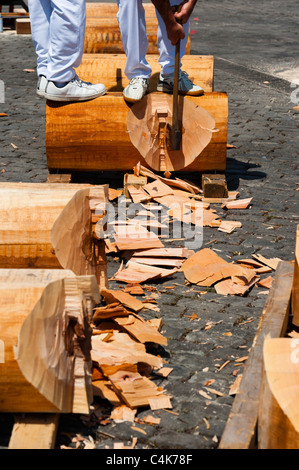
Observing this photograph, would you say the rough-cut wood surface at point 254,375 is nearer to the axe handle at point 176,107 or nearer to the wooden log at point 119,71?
the axe handle at point 176,107

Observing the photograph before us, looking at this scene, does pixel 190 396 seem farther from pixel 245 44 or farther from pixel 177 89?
pixel 245 44

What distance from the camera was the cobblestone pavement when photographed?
309 cm

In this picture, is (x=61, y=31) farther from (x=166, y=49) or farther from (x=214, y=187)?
(x=214, y=187)

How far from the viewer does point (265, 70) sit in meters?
10.2

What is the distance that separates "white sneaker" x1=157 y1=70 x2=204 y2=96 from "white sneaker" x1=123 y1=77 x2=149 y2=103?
17 cm

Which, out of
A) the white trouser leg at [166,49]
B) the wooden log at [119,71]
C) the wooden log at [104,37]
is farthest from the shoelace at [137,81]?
the wooden log at [104,37]

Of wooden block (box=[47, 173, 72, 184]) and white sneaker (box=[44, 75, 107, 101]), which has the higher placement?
white sneaker (box=[44, 75, 107, 101])

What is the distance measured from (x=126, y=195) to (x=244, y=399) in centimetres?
312

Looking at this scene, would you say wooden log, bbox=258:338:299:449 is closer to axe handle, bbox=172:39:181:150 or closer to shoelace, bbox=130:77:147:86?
axe handle, bbox=172:39:181:150

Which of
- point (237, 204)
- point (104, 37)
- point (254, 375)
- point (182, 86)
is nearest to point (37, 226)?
point (254, 375)

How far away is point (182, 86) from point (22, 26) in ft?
24.7

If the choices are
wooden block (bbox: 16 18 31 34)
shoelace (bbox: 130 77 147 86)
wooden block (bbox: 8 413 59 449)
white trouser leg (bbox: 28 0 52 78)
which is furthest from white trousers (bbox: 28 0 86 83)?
wooden block (bbox: 16 18 31 34)

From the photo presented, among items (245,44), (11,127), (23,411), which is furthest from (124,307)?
(245,44)
